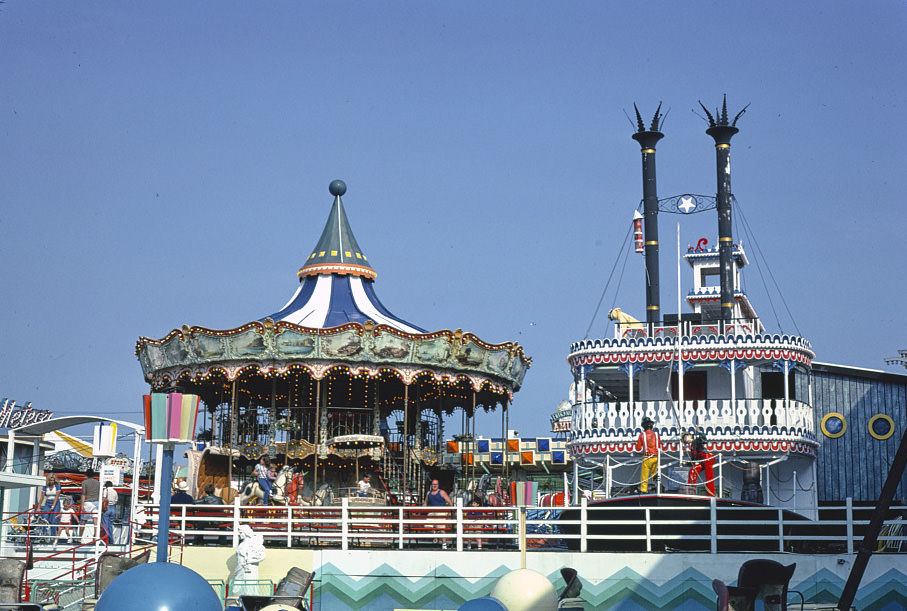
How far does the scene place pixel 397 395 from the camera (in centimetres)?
2859

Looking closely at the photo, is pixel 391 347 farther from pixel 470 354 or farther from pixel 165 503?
pixel 165 503

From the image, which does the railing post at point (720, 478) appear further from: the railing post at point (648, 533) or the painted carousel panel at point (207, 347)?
the painted carousel panel at point (207, 347)

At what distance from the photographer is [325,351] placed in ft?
79.4

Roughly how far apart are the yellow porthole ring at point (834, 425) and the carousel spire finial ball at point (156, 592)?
731 inches

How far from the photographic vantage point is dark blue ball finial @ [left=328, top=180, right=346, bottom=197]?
29.3 meters

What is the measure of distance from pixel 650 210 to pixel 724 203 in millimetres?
1888

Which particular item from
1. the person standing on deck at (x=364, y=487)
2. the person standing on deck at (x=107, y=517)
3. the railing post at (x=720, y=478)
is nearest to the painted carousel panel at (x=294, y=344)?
the person standing on deck at (x=364, y=487)

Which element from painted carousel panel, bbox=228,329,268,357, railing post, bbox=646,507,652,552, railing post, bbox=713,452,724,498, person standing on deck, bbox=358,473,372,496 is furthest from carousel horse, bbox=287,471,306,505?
railing post, bbox=713,452,724,498

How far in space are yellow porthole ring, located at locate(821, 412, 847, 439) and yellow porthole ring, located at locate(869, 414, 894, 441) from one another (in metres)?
0.61

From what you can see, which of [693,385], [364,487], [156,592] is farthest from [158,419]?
[693,385]

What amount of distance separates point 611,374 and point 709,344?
5.55m

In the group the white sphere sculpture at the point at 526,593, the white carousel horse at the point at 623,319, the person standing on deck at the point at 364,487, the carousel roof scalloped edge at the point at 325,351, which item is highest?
the white carousel horse at the point at 623,319

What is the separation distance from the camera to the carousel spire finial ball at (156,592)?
9984mm

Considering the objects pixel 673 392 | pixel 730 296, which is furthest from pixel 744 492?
pixel 730 296
